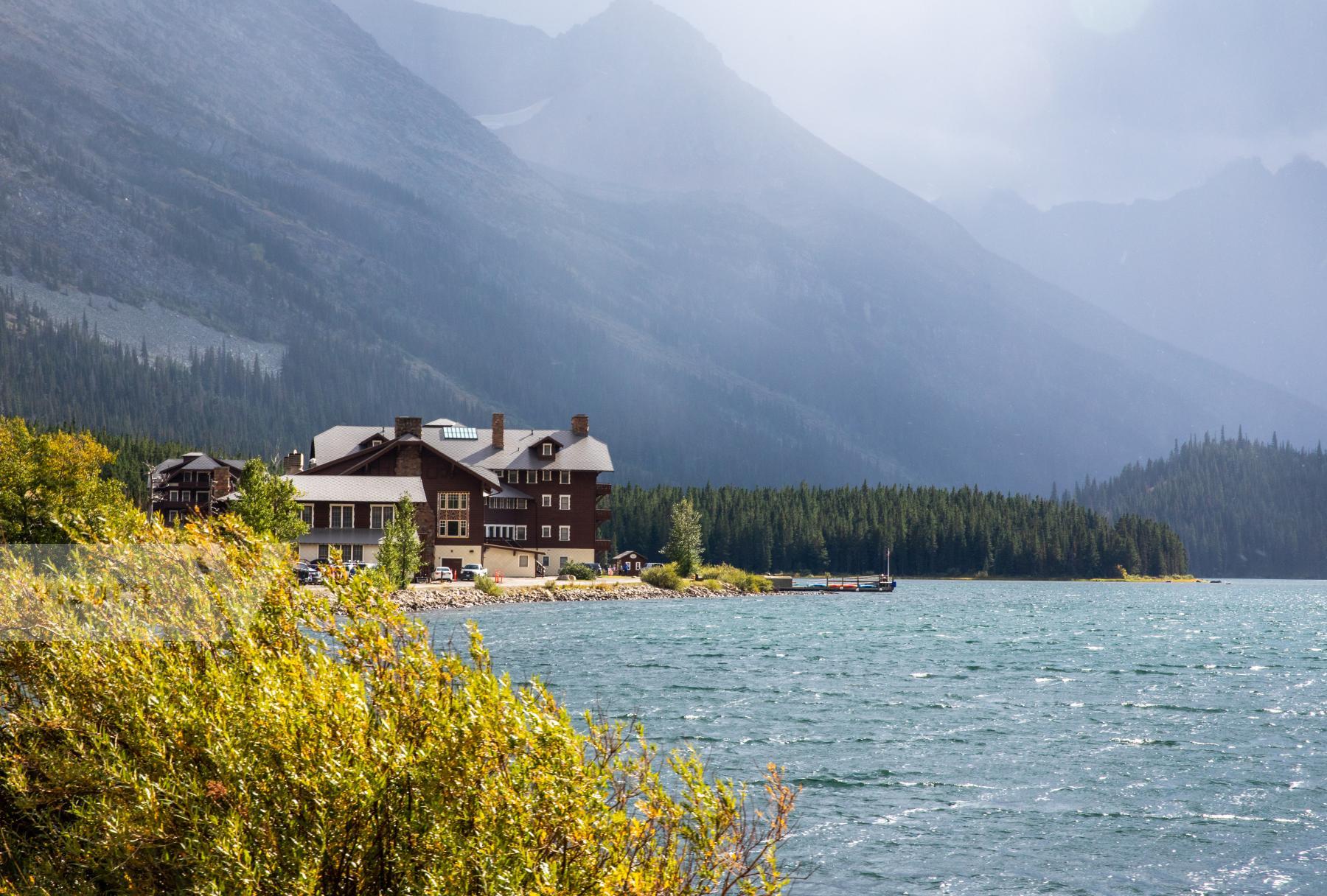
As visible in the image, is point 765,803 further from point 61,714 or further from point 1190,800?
point 61,714

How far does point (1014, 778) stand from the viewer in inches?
1217

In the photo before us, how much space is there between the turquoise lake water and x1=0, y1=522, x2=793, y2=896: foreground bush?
11.4 metres

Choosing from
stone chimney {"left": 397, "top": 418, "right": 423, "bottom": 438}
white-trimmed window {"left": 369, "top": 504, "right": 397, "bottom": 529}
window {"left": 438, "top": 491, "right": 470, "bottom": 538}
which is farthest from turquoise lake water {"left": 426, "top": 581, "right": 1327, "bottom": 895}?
stone chimney {"left": 397, "top": 418, "right": 423, "bottom": 438}

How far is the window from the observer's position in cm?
10981

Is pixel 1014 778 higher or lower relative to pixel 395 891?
lower

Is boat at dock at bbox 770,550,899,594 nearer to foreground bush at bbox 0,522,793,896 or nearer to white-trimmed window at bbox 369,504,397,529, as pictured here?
white-trimmed window at bbox 369,504,397,529

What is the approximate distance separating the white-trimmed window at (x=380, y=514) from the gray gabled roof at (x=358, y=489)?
1.41 feet

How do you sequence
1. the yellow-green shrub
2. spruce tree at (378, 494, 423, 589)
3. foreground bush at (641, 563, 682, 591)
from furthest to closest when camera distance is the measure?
the yellow-green shrub < foreground bush at (641, 563, 682, 591) < spruce tree at (378, 494, 423, 589)

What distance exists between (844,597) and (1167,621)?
4518cm

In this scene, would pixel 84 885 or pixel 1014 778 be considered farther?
pixel 1014 778

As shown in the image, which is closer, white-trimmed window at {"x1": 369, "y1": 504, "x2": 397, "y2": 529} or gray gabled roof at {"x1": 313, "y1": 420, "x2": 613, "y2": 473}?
white-trimmed window at {"x1": 369, "y1": 504, "x2": 397, "y2": 529}

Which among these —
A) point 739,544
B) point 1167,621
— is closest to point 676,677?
point 1167,621

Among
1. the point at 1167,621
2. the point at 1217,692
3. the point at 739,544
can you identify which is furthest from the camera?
the point at 739,544

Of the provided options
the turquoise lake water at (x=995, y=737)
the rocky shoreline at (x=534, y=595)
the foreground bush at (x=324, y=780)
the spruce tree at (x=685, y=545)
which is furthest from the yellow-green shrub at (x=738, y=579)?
the foreground bush at (x=324, y=780)
